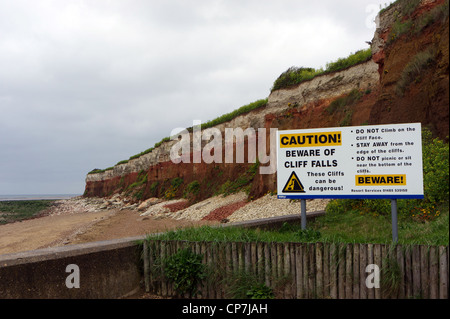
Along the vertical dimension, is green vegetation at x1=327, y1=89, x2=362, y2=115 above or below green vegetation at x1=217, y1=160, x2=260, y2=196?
above

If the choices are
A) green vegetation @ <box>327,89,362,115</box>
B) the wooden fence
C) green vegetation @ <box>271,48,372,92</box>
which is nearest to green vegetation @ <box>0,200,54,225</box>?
green vegetation @ <box>271,48,372,92</box>

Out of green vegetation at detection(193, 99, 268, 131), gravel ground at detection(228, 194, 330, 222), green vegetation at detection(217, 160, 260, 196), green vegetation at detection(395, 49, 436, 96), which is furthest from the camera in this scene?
green vegetation at detection(193, 99, 268, 131)

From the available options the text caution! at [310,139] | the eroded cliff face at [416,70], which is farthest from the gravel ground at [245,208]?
the text caution! at [310,139]

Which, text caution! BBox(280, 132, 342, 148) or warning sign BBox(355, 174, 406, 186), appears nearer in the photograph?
warning sign BBox(355, 174, 406, 186)

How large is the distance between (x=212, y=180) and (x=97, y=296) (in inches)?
1129

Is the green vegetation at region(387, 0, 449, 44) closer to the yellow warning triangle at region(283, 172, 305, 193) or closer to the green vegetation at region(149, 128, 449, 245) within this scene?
the green vegetation at region(149, 128, 449, 245)

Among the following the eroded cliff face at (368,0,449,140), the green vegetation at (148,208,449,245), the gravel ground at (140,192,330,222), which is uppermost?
the eroded cliff face at (368,0,449,140)

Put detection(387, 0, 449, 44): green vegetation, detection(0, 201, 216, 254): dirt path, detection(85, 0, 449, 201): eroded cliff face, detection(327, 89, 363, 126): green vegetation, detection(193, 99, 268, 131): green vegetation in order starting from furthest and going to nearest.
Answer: detection(193, 99, 268, 131): green vegetation
detection(327, 89, 363, 126): green vegetation
detection(0, 201, 216, 254): dirt path
detection(387, 0, 449, 44): green vegetation
detection(85, 0, 449, 201): eroded cliff face

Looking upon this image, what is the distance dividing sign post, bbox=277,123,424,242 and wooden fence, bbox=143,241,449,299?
903 mm

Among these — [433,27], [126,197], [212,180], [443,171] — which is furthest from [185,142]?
[443,171]

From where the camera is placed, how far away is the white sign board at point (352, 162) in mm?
5973

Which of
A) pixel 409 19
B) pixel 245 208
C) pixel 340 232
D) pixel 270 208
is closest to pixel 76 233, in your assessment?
pixel 245 208

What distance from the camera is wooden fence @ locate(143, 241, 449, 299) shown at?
4.54 metres

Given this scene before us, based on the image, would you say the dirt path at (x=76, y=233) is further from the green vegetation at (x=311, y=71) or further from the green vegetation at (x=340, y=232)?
the green vegetation at (x=311, y=71)
